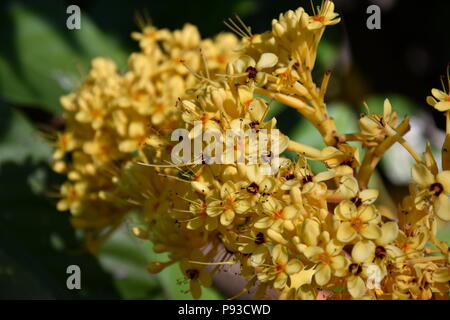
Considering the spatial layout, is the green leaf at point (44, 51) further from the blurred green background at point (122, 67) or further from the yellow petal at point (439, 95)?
the yellow petal at point (439, 95)

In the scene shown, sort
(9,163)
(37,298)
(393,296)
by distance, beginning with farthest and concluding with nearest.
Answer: (9,163) → (37,298) → (393,296)

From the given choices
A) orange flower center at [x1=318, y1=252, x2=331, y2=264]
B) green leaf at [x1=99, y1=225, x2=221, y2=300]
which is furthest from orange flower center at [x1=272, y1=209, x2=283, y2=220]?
green leaf at [x1=99, y1=225, x2=221, y2=300]

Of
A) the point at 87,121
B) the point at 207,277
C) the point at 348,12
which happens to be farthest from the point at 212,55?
the point at 348,12

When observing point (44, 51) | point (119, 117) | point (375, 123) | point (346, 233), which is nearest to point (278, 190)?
point (346, 233)

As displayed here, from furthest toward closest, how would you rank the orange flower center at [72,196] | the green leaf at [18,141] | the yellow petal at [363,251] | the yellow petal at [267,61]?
the green leaf at [18,141], the orange flower center at [72,196], the yellow petal at [267,61], the yellow petal at [363,251]

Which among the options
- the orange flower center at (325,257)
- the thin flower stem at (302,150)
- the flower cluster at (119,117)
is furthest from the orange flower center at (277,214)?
the flower cluster at (119,117)

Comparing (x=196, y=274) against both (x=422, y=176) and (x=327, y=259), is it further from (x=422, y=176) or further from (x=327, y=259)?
(x=422, y=176)
